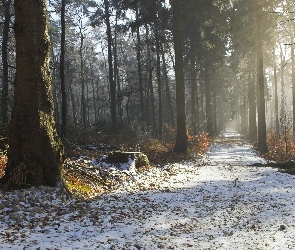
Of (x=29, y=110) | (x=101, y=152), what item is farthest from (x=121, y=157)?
(x=29, y=110)

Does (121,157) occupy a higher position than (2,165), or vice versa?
(2,165)

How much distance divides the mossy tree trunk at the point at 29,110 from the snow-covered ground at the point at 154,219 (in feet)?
1.60

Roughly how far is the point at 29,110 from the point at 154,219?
3290 mm

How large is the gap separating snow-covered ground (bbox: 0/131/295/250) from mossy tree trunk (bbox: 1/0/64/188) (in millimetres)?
489

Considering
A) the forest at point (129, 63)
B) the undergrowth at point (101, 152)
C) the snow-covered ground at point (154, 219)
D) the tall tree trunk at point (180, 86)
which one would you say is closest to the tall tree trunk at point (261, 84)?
the forest at point (129, 63)

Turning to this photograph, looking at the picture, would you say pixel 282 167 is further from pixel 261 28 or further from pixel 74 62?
pixel 74 62

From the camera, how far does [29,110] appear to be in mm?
6141

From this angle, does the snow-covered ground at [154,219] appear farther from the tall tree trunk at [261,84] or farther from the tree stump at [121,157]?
the tall tree trunk at [261,84]

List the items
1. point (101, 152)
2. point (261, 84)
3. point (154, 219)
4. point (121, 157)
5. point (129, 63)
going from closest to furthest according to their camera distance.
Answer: point (154, 219) < point (121, 157) < point (101, 152) < point (261, 84) < point (129, 63)

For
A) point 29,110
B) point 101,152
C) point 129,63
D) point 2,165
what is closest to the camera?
point 29,110

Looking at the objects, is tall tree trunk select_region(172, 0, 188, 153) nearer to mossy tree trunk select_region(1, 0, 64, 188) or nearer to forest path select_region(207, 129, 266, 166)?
forest path select_region(207, 129, 266, 166)

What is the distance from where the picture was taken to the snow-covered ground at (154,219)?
4.30 metres

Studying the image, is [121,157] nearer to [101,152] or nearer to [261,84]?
[101,152]

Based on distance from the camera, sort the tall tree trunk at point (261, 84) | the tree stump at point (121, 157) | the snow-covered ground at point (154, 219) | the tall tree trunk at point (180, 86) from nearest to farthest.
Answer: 1. the snow-covered ground at point (154, 219)
2. the tree stump at point (121, 157)
3. the tall tree trunk at point (180, 86)
4. the tall tree trunk at point (261, 84)
